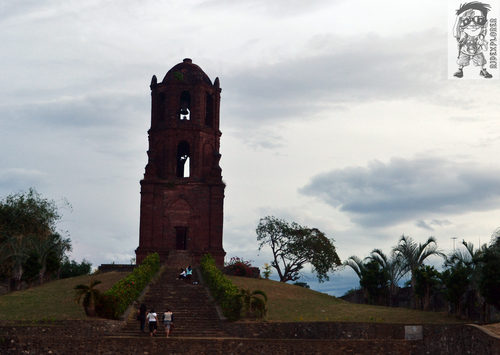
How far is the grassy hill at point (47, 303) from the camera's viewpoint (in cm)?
3102

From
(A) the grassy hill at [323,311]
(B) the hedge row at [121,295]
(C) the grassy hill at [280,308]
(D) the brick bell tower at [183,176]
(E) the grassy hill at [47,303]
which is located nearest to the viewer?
(B) the hedge row at [121,295]

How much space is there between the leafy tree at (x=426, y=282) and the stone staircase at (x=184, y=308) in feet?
34.4

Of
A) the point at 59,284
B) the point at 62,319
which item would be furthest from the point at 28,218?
the point at 62,319

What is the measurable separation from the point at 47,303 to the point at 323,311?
13.8 meters

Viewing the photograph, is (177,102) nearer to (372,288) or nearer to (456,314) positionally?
(372,288)

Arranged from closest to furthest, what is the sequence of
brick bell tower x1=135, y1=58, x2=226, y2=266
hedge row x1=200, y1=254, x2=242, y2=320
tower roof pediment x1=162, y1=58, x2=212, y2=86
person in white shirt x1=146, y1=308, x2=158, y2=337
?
person in white shirt x1=146, y1=308, x2=158, y2=337
hedge row x1=200, y1=254, x2=242, y2=320
brick bell tower x1=135, y1=58, x2=226, y2=266
tower roof pediment x1=162, y1=58, x2=212, y2=86

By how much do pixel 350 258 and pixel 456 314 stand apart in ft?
35.7

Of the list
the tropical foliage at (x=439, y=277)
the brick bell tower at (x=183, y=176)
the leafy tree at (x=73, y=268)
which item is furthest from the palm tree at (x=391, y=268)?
the leafy tree at (x=73, y=268)

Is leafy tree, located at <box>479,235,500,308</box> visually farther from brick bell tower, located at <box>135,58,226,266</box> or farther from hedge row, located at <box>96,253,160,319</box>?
brick bell tower, located at <box>135,58,226,266</box>

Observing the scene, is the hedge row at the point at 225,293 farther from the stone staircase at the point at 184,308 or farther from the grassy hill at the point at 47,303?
the grassy hill at the point at 47,303

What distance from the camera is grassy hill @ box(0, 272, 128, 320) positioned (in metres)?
31.0

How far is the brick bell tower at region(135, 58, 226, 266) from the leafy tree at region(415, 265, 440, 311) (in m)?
19.8

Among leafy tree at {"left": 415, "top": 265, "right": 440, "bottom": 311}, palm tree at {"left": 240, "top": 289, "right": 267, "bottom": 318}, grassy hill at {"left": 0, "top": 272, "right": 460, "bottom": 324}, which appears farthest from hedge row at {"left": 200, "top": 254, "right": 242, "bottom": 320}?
leafy tree at {"left": 415, "top": 265, "right": 440, "bottom": 311}

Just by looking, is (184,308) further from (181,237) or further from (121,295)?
(181,237)
